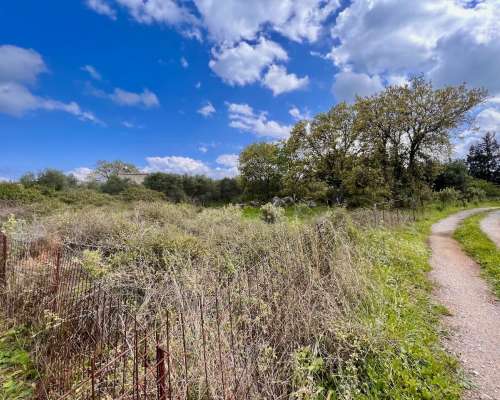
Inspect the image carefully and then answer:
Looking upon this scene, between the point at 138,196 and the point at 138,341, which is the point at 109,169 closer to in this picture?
the point at 138,196

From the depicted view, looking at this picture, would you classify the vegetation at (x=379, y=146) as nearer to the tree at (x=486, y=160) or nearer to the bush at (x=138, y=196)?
the bush at (x=138, y=196)

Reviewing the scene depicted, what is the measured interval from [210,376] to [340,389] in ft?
4.21

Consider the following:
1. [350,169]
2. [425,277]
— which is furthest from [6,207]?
[350,169]

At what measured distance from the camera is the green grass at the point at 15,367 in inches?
109

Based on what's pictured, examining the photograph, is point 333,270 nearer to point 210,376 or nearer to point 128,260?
point 210,376

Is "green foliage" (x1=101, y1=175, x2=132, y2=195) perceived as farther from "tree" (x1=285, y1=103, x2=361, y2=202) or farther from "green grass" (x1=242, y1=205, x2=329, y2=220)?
"green grass" (x1=242, y1=205, x2=329, y2=220)

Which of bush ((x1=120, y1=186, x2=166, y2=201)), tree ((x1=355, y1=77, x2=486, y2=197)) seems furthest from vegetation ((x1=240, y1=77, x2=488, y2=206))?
bush ((x1=120, y1=186, x2=166, y2=201))

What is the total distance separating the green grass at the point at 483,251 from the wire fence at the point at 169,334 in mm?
3932

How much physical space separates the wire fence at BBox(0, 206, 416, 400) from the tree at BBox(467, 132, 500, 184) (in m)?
49.0

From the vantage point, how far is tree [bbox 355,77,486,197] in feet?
59.5

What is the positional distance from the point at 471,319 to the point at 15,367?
5.95 meters

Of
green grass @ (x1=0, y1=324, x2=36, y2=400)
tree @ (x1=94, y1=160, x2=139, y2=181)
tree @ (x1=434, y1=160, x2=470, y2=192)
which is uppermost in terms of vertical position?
tree @ (x1=94, y1=160, x2=139, y2=181)

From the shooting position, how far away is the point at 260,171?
3188 cm

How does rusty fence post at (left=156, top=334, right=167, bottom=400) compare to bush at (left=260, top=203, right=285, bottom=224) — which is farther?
bush at (left=260, top=203, right=285, bottom=224)
